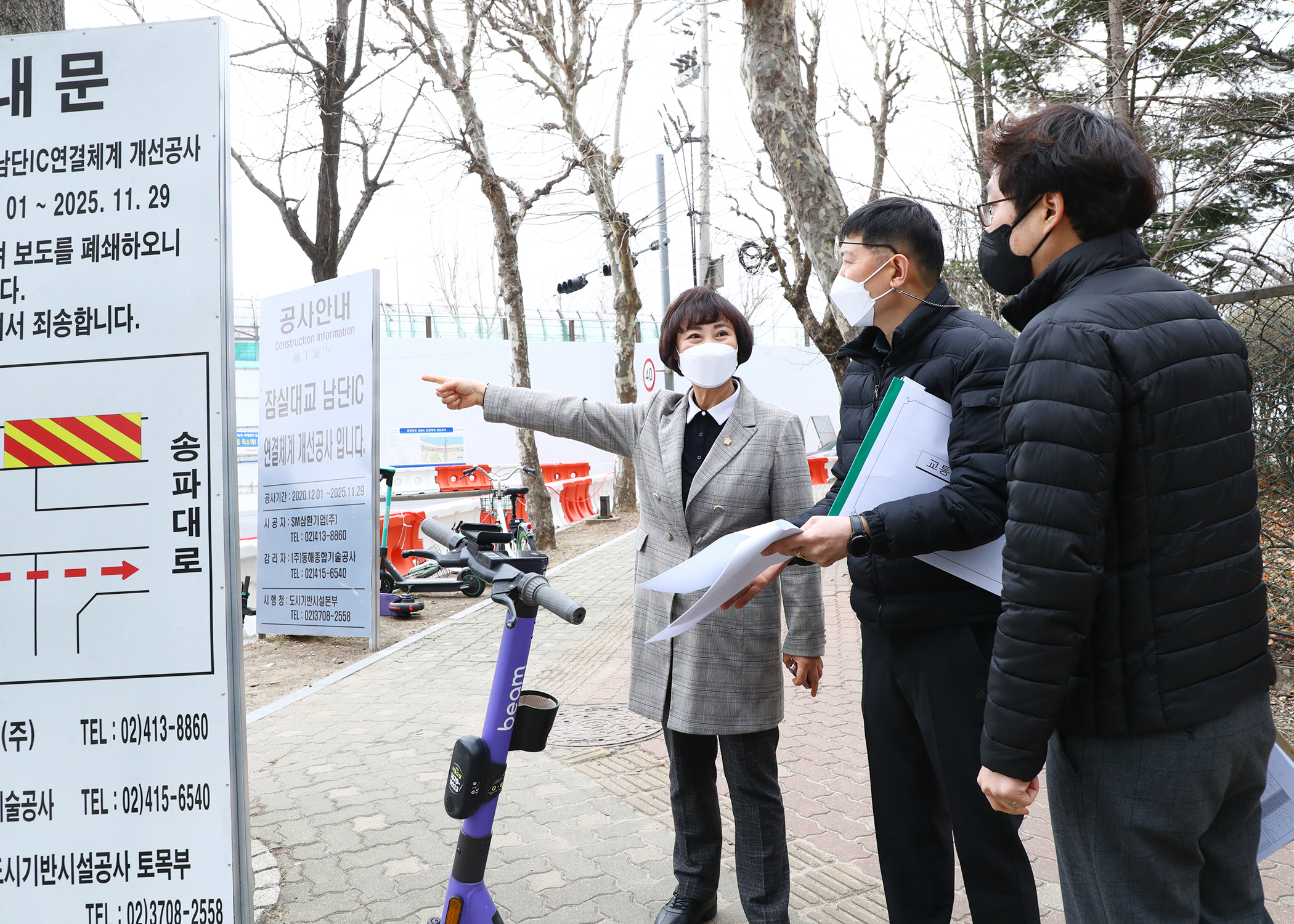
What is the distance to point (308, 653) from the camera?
8.18 metres

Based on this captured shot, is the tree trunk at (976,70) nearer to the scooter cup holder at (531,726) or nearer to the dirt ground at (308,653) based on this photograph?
the dirt ground at (308,653)

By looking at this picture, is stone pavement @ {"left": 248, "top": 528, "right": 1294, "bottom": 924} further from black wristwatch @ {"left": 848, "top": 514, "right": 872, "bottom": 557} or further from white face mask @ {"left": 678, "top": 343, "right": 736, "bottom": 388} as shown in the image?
white face mask @ {"left": 678, "top": 343, "right": 736, "bottom": 388}

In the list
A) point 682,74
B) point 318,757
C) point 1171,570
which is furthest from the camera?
point 682,74

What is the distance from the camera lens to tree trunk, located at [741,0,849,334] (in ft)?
23.3

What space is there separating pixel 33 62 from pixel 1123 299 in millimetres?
2709

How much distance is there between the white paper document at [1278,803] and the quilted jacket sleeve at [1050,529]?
0.61 metres

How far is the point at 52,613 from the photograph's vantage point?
223 cm

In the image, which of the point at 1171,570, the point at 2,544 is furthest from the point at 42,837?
Result: the point at 1171,570

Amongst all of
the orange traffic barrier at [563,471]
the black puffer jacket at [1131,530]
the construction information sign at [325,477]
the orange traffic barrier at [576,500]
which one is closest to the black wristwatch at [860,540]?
the black puffer jacket at [1131,530]

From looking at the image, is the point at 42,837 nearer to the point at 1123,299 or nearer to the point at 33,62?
the point at 33,62

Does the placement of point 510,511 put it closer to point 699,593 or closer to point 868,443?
point 699,593

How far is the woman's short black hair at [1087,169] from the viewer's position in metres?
1.77

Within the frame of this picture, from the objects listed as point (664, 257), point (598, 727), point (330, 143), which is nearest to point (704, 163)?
point (664, 257)

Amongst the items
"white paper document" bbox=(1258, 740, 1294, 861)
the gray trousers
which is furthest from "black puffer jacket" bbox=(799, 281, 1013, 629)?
"white paper document" bbox=(1258, 740, 1294, 861)
